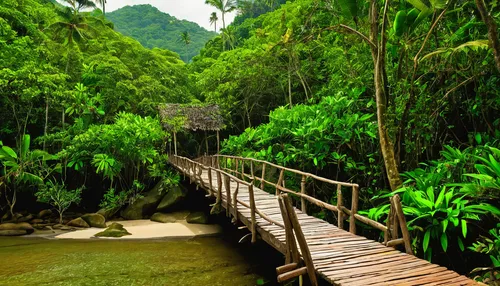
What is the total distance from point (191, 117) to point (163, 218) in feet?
22.5

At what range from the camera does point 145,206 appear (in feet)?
41.5

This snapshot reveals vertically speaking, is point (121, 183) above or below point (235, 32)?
below

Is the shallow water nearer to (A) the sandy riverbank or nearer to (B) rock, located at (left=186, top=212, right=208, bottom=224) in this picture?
(A) the sandy riverbank

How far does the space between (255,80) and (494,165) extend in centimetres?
1345

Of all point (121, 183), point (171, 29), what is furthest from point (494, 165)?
point (171, 29)

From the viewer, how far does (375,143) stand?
294 inches

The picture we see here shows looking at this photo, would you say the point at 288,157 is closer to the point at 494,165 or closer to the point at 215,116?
the point at 494,165

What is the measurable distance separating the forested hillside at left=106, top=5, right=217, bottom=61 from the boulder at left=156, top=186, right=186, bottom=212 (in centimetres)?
3218

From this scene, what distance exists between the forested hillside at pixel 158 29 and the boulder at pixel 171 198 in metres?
32.2

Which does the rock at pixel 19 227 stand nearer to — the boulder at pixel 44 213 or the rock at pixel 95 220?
the boulder at pixel 44 213

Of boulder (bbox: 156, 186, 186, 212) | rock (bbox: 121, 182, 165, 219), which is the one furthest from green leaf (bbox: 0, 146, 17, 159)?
boulder (bbox: 156, 186, 186, 212)

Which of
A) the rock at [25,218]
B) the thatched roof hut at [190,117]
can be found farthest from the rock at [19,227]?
the thatched roof hut at [190,117]

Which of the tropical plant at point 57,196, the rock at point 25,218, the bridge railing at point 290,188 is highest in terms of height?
the bridge railing at point 290,188

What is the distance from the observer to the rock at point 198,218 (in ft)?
38.0
